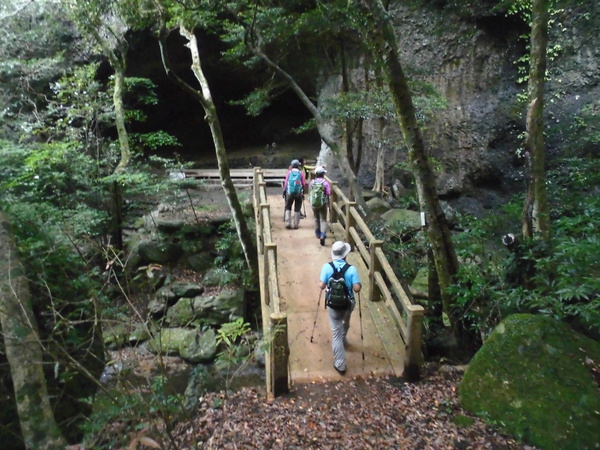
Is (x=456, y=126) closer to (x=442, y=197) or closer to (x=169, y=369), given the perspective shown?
(x=442, y=197)

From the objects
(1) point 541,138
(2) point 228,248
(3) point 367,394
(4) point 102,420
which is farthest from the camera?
(2) point 228,248

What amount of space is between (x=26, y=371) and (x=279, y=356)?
2.72m

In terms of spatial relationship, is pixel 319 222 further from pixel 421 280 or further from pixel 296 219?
pixel 421 280

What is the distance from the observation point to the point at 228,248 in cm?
1232

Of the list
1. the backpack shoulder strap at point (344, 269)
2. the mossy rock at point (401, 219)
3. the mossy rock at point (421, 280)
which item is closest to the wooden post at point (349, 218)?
the mossy rock at point (401, 219)

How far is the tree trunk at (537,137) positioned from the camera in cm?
572

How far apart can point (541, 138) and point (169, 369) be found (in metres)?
8.87

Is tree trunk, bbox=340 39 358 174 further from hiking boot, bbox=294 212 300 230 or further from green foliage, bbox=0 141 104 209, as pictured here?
green foliage, bbox=0 141 104 209

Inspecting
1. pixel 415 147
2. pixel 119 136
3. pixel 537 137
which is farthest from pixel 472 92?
pixel 119 136

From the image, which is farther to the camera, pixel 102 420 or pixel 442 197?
pixel 442 197

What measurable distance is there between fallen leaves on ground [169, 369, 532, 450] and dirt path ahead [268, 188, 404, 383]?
0.25 m

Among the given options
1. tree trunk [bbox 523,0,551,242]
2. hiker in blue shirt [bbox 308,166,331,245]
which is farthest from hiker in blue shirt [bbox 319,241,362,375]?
hiker in blue shirt [bbox 308,166,331,245]

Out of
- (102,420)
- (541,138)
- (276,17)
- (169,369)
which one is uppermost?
(276,17)

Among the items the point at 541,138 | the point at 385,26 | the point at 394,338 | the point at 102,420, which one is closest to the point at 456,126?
the point at 541,138
